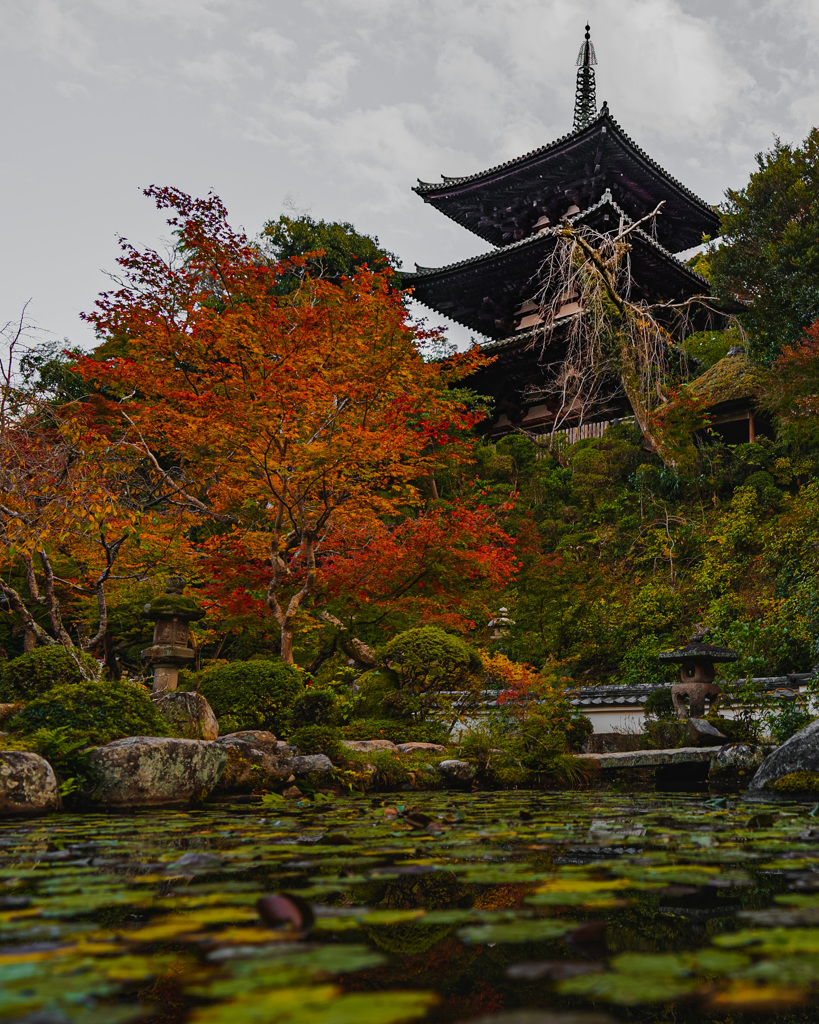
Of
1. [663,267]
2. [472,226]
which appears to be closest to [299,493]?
[663,267]

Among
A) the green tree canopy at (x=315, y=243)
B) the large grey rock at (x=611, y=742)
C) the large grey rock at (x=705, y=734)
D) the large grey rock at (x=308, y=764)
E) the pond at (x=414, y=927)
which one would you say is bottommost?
the large grey rock at (x=611, y=742)

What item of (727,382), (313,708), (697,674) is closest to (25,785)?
(313,708)

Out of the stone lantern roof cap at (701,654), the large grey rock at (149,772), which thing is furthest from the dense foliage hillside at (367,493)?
the large grey rock at (149,772)

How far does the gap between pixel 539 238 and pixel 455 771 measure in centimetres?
1486

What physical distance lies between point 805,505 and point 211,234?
1091 cm

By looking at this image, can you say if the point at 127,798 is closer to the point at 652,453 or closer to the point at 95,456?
the point at 95,456

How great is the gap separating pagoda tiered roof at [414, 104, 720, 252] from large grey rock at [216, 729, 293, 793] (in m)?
16.7

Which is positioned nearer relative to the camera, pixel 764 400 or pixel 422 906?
pixel 422 906

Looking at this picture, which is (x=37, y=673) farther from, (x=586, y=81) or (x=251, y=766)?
(x=586, y=81)

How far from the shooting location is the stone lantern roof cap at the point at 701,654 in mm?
8641

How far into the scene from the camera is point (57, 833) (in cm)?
286

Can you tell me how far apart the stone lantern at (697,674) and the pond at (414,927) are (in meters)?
6.32

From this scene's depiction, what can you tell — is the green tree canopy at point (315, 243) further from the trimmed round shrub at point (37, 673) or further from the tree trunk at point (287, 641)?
the trimmed round shrub at point (37, 673)

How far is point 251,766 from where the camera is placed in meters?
5.32
